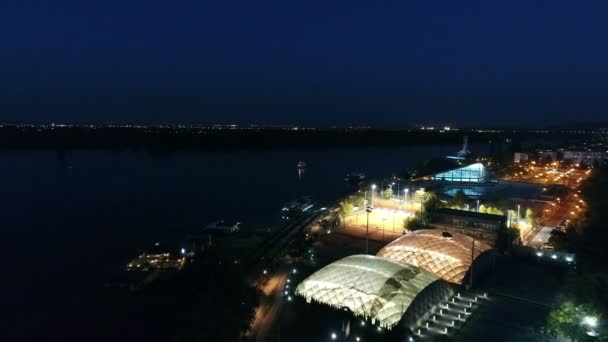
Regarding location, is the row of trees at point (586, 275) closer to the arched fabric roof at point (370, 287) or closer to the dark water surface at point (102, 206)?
the arched fabric roof at point (370, 287)

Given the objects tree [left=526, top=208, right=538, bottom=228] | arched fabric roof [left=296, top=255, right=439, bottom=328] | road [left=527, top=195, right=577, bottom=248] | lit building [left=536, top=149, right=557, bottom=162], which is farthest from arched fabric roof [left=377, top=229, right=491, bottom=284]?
lit building [left=536, top=149, right=557, bottom=162]

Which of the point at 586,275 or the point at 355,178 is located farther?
the point at 355,178

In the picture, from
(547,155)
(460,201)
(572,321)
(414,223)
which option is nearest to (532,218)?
(460,201)

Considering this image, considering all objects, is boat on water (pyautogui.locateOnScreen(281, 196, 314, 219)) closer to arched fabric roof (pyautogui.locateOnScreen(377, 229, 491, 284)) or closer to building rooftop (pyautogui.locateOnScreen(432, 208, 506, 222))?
building rooftop (pyautogui.locateOnScreen(432, 208, 506, 222))

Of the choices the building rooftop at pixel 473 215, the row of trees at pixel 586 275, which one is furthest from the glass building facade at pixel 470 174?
the building rooftop at pixel 473 215

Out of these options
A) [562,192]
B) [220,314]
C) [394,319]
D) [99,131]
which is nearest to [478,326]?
[394,319]

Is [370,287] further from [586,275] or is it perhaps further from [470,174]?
[470,174]
